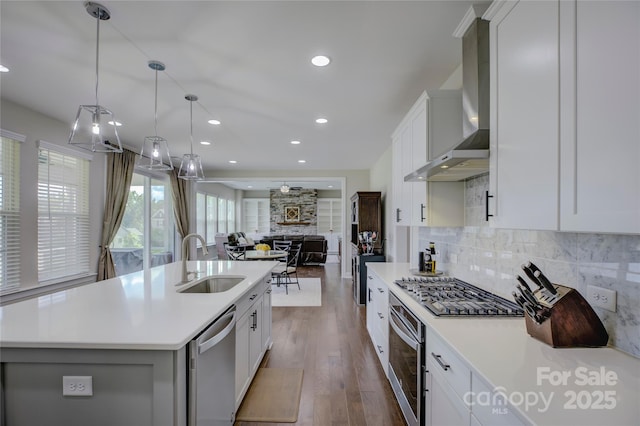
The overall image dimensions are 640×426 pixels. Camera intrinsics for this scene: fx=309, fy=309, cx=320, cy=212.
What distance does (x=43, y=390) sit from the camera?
1324 millimetres

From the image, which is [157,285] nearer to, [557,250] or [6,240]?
[6,240]

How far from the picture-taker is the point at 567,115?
3.56ft

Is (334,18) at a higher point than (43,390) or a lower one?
higher

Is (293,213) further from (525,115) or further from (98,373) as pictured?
(525,115)

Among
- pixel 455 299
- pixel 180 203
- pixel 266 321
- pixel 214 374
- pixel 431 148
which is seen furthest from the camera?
pixel 180 203

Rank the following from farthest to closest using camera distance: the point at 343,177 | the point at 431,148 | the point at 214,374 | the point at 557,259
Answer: the point at 343,177, the point at 431,148, the point at 214,374, the point at 557,259

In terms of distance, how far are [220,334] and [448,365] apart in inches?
45.6

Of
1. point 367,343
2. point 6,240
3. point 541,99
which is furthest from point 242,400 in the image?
point 6,240

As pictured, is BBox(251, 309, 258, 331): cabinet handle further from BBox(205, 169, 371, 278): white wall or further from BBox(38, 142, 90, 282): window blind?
BBox(205, 169, 371, 278): white wall

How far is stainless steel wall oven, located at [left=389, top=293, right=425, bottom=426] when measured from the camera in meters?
1.73

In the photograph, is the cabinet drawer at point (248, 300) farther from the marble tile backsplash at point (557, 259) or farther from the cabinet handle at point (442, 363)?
the marble tile backsplash at point (557, 259)

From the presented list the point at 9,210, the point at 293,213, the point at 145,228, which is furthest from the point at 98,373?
the point at 293,213

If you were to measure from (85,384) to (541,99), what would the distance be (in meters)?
2.21

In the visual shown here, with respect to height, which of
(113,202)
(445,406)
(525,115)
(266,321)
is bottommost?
(266,321)
